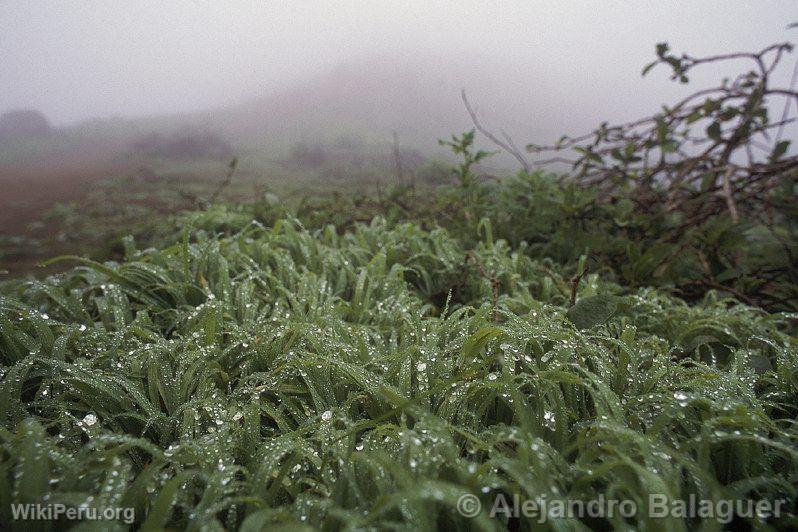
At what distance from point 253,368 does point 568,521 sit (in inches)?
38.4

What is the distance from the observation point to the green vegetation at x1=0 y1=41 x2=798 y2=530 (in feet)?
2.60

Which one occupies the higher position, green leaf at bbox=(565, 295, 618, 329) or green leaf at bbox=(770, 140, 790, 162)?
green leaf at bbox=(770, 140, 790, 162)

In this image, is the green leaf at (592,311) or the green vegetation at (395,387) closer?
the green vegetation at (395,387)

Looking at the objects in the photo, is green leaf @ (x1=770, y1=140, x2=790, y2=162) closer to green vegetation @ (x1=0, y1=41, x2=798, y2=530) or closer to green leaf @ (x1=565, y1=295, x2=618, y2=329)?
green vegetation @ (x1=0, y1=41, x2=798, y2=530)

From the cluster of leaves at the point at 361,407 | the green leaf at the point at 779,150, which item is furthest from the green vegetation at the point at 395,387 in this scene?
the green leaf at the point at 779,150

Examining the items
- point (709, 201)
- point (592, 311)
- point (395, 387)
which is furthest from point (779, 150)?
point (395, 387)

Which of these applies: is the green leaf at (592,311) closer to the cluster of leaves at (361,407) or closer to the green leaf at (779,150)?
the cluster of leaves at (361,407)

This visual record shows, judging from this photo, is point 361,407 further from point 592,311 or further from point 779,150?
point 779,150

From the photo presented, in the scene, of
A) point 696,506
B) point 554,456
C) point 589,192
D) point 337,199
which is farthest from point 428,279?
point 337,199

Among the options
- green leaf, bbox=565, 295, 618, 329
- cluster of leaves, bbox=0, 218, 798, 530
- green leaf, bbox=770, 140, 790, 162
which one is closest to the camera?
cluster of leaves, bbox=0, 218, 798, 530

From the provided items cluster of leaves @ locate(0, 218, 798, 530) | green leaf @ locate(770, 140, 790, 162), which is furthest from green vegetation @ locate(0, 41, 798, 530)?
green leaf @ locate(770, 140, 790, 162)

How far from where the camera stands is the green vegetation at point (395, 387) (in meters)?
0.79

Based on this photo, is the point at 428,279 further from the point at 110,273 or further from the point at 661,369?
the point at 110,273

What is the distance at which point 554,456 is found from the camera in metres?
0.85
